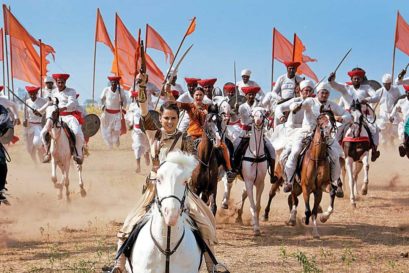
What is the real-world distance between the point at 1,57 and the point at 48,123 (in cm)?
807

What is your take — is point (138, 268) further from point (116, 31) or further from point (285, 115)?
point (116, 31)

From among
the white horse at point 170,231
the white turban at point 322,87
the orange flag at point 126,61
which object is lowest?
the white horse at point 170,231

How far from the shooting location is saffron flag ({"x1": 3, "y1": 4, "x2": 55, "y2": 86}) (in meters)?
21.9

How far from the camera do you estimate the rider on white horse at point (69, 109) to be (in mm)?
16734

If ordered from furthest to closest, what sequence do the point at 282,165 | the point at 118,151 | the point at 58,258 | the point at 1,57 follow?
the point at 118,151
the point at 1,57
the point at 282,165
the point at 58,258

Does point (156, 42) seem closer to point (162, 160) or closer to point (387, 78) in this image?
point (387, 78)

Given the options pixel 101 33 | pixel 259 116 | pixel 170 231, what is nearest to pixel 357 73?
pixel 259 116

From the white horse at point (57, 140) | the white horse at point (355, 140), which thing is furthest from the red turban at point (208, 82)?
the white horse at point (355, 140)

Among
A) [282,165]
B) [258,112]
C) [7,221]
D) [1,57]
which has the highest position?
[1,57]

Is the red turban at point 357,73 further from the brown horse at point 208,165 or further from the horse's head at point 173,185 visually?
the horse's head at point 173,185

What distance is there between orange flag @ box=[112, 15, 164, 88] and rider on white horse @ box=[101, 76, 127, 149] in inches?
18.8

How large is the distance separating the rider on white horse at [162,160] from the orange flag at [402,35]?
19.7m

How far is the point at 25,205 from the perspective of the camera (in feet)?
54.4

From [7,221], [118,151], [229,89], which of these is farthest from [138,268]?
[118,151]
